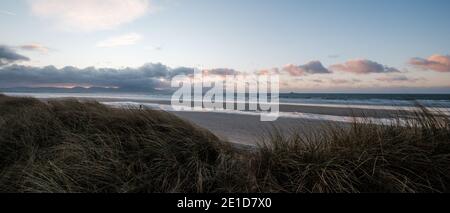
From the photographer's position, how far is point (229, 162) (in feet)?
12.9

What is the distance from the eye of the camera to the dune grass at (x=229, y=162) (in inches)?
127

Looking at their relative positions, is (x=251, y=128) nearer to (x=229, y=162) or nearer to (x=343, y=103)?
(x=229, y=162)

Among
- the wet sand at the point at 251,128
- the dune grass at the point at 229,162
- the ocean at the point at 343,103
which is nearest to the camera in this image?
the dune grass at the point at 229,162

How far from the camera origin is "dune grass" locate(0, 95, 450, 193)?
3.22m

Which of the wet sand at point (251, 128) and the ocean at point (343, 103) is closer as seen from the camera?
the ocean at point (343, 103)

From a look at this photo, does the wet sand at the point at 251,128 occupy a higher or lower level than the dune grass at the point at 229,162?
lower

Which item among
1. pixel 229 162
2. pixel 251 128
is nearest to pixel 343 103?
pixel 251 128

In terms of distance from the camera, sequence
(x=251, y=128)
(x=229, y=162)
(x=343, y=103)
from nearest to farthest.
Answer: (x=229, y=162), (x=251, y=128), (x=343, y=103)

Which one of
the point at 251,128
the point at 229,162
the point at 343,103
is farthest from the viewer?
the point at 343,103
